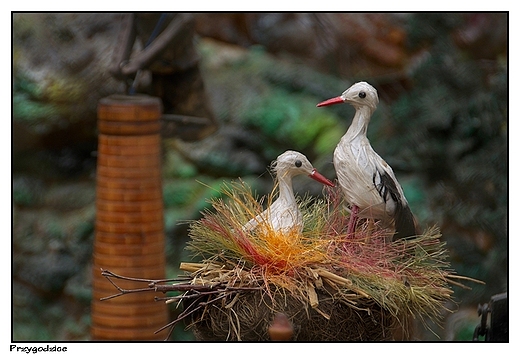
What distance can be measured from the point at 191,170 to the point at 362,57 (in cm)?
60

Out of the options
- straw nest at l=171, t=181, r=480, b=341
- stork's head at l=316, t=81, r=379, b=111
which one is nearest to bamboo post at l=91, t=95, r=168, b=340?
straw nest at l=171, t=181, r=480, b=341

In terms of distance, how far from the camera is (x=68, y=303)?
106 inches

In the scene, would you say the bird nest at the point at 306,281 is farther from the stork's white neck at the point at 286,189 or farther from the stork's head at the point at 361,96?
the stork's head at the point at 361,96

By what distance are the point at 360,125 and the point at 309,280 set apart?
280 millimetres

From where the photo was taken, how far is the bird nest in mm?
1405

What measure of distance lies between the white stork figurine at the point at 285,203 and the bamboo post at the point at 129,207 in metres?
0.50

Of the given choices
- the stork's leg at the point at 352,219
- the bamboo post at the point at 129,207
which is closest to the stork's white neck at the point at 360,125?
the stork's leg at the point at 352,219

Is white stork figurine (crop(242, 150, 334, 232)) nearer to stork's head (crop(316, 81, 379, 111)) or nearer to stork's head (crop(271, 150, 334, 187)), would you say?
stork's head (crop(271, 150, 334, 187))

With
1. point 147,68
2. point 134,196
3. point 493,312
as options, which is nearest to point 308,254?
point 493,312

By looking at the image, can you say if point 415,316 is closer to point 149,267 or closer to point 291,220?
point 291,220

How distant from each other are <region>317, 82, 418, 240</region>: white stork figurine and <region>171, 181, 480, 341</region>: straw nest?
0.08 ft

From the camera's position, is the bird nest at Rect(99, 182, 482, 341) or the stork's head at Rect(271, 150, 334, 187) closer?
the bird nest at Rect(99, 182, 482, 341)

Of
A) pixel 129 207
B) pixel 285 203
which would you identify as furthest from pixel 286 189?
pixel 129 207

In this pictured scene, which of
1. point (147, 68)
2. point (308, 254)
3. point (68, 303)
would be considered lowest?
point (68, 303)
